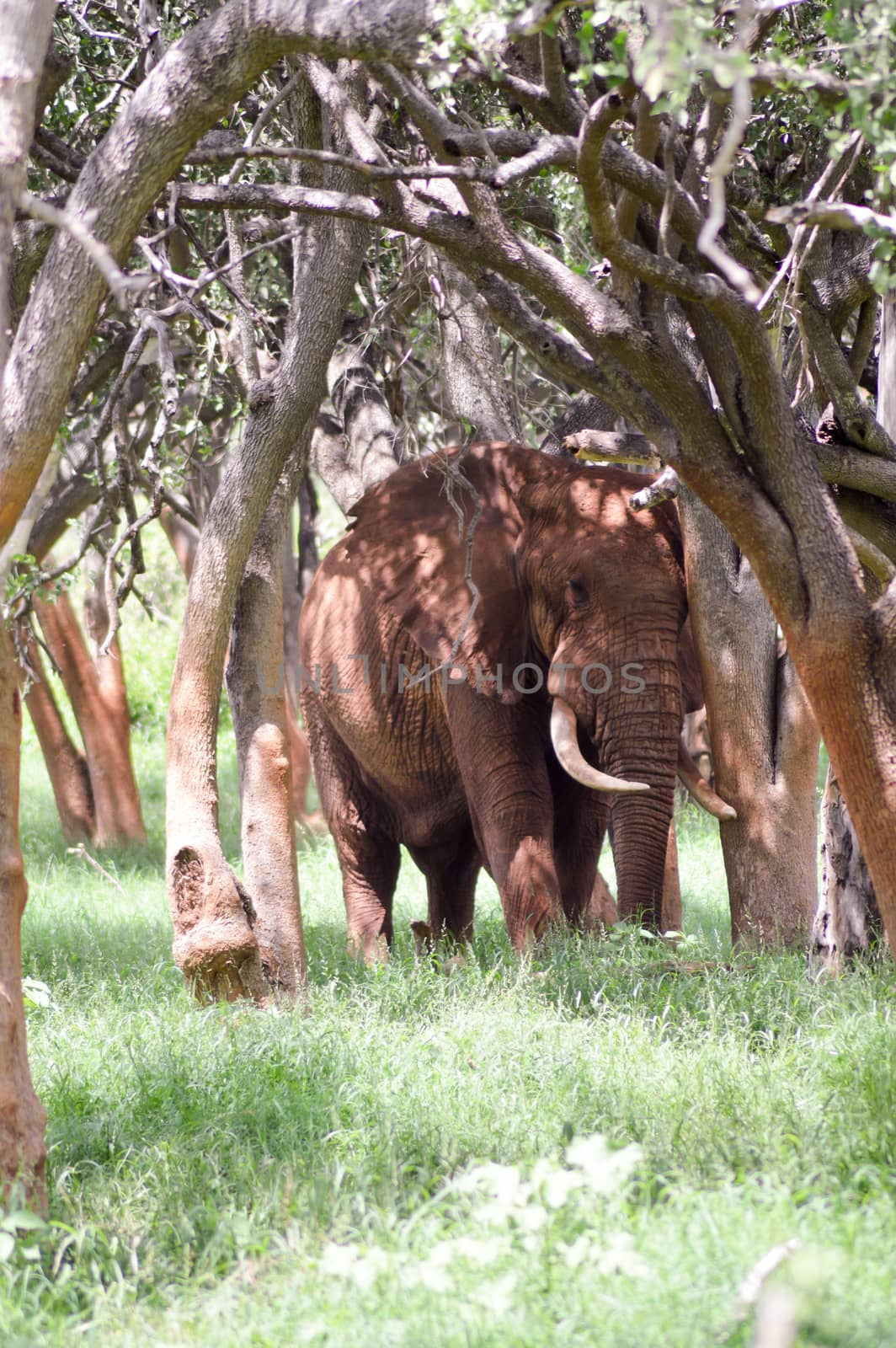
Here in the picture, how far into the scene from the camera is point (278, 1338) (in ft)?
11.0

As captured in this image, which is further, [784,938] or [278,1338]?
[784,938]

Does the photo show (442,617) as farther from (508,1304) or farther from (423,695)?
(508,1304)

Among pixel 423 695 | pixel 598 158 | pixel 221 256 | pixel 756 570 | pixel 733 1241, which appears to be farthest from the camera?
pixel 221 256

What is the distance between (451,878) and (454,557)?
7.29ft

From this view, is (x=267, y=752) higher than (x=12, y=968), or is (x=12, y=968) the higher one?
(x=267, y=752)

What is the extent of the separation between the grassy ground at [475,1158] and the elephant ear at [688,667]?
1.46 m

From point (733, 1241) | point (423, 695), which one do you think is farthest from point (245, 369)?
point (733, 1241)

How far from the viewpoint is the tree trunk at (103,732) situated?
1502 centimetres

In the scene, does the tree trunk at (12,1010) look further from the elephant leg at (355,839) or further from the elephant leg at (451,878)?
the elephant leg at (451,878)

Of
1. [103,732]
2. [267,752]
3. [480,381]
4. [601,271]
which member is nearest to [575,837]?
[267,752]

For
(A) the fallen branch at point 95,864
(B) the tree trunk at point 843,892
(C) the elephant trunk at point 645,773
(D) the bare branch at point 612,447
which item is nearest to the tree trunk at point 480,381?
(C) the elephant trunk at point 645,773

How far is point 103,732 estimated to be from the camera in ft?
49.7

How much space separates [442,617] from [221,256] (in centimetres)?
311

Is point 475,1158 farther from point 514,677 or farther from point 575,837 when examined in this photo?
point 575,837
